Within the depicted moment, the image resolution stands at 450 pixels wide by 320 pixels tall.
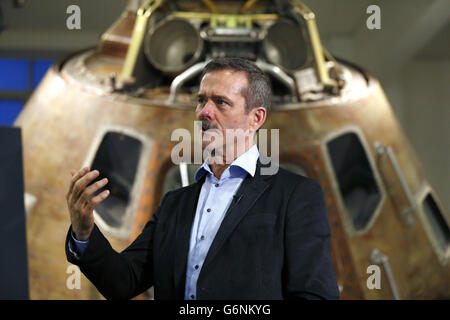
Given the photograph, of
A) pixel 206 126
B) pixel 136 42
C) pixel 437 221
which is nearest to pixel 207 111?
pixel 206 126

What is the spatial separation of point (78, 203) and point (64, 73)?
219cm

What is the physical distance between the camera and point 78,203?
948 millimetres

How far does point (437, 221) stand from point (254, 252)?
7.01ft

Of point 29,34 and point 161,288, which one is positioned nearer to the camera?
point 161,288

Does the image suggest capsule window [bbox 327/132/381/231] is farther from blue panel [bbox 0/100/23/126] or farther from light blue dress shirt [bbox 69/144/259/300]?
blue panel [bbox 0/100/23/126]

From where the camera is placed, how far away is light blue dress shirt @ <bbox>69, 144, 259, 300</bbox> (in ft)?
3.29

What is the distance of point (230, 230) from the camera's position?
0.98 metres

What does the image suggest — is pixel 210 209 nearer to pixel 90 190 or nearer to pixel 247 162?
pixel 247 162

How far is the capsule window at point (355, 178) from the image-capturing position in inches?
102

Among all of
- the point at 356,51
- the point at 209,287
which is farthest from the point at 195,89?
the point at 209,287

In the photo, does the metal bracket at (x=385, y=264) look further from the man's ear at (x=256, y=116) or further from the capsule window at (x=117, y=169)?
the man's ear at (x=256, y=116)

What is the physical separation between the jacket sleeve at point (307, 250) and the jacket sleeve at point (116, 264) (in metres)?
0.28

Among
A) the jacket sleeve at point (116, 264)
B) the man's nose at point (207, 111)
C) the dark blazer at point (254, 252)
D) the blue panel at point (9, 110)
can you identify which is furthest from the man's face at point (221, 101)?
the blue panel at point (9, 110)

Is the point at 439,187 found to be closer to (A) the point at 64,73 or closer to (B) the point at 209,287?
(A) the point at 64,73
